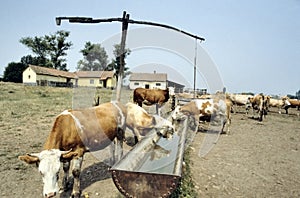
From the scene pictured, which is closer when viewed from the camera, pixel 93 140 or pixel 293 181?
pixel 93 140

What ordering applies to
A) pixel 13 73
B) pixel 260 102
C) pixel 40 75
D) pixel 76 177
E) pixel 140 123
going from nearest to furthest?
pixel 76 177
pixel 140 123
pixel 260 102
pixel 40 75
pixel 13 73

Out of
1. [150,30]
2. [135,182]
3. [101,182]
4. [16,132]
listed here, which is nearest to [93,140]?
[101,182]

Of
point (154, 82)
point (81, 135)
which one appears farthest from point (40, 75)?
point (81, 135)

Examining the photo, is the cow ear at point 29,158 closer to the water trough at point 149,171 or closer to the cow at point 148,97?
the water trough at point 149,171

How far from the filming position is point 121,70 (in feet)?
25.4

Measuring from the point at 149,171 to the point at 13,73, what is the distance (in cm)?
Answer: 5070

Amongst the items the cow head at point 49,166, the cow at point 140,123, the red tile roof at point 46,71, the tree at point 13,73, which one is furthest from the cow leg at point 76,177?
the tree at point 13,73

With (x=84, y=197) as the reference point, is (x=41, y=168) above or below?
above

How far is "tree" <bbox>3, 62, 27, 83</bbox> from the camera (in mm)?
48156

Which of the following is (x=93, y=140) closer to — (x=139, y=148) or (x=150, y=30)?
(x=139, y=148)

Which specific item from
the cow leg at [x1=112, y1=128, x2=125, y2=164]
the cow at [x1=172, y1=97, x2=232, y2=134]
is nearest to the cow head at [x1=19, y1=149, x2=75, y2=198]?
the cow leg at [x1=112, y1=128, x2=125, y2=164]

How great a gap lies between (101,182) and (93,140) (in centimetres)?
92

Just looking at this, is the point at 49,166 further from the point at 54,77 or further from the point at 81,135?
the point at 54,77

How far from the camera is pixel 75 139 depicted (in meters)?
4.61
